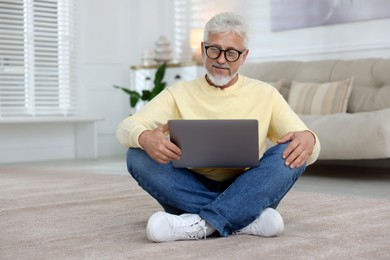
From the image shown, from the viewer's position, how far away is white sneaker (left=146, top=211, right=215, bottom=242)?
1.95 metres

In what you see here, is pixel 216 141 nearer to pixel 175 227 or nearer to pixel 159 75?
pixel 175 227

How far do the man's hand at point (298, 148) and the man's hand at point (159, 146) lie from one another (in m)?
0.33

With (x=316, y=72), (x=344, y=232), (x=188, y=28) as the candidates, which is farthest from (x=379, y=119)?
(x=188, y=28)

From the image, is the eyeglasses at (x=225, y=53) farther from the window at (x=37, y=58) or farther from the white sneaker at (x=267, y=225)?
the window at (x=37, y=58)

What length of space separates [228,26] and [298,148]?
1.40 feet

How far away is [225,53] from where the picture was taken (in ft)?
6.70

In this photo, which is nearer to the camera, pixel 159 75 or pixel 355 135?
pixel 355 135

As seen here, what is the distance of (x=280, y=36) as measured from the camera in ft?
18.5

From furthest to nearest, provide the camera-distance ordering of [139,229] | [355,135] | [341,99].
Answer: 1. [341,99]
2. [355,135]
3. [139,229]

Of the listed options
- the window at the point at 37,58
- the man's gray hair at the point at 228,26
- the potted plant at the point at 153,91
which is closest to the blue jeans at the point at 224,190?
the man's gray hair at the point at 228,26

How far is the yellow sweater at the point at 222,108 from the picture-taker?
2.12m

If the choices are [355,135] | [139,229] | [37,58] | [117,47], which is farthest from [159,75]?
[139,229]

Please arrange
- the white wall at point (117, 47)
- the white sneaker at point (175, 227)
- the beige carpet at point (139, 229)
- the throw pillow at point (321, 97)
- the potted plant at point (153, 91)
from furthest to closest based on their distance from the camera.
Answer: the potted plant at point (153, 91), the white wall at point (117, 47), the throw pillow at point (321, 97), the white sneaker at point (175, 227), the beige carpet at point (139, 229)

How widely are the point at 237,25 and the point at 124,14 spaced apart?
4.70m
